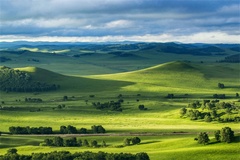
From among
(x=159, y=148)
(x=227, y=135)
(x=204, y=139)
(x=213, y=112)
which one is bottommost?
(x=159, y=148)

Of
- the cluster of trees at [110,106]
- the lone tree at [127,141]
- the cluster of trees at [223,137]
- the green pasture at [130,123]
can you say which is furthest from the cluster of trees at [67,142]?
the cluster of trees at [110,106]

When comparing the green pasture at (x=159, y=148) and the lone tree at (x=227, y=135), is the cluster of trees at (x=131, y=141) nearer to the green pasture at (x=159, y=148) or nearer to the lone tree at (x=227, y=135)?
the green pasture at (x=159, y=148)

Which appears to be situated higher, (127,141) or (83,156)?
(127,141)

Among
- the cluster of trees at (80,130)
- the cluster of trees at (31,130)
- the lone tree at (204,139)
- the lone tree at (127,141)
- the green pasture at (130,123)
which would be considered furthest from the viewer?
the cluster of trees at (31,130)

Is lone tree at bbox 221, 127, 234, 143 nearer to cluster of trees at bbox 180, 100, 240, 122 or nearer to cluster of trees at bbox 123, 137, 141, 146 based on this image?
cluster of trees at bbox 123, 137, 141, 146

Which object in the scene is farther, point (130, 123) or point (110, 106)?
point (110, 106)

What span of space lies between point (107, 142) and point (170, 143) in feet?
56.4

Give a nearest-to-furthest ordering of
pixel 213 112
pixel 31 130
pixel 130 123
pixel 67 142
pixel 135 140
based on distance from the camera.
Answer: pixel 135 140 < pixel 67 142 < pixel 31 130 < pixel 130 123 < pixel 213 112

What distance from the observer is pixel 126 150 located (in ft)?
295

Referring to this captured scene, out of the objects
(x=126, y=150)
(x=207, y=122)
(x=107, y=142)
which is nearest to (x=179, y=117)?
(x=207, y=122)

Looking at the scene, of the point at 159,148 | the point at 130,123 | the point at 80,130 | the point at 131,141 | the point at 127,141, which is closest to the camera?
the point at 159,148

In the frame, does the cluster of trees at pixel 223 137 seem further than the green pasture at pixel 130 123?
Yes

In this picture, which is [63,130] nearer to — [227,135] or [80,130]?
[80,130]

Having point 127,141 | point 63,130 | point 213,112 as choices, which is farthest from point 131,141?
point 213,112
